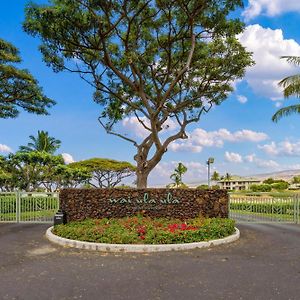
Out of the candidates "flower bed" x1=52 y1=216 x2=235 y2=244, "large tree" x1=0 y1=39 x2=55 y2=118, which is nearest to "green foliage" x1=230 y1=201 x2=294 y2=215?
"flower bed" x1=52 y1=216 x2=235 y2=244

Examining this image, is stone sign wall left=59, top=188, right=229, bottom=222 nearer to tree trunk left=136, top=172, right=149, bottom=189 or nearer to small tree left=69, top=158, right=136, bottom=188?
tree trunk left=136, top=172, right=149, bottom=189

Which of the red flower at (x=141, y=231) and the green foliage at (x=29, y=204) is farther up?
the green foliage at (x=29, y=204)

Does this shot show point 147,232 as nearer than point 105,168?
Yes

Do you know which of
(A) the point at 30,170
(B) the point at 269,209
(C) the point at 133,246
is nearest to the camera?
(C) the point at 133,246

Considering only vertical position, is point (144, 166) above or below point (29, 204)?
above

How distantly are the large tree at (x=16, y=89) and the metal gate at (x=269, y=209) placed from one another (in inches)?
556

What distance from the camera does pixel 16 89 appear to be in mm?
22594

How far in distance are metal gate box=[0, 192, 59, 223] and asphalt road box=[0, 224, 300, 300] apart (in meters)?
5.88

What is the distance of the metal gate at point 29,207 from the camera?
17.4m

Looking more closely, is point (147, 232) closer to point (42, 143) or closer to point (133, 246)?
point (133, 246)

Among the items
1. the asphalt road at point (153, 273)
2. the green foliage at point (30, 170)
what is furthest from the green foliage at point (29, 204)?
the green foliage at point (30, 170)

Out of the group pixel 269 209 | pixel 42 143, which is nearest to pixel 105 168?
pixel 42 143

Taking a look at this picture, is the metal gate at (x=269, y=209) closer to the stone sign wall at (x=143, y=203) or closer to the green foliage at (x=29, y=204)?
the stone sign wall at (x=143, y=203)

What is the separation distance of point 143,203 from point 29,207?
646 centimetres
